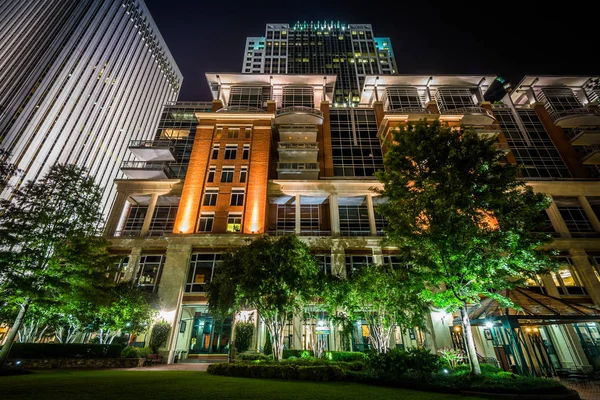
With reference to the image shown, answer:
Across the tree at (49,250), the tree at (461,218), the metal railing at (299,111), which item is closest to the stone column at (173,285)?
the tree at (49,250)

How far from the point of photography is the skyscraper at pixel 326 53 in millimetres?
77188

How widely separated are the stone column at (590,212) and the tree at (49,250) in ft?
161

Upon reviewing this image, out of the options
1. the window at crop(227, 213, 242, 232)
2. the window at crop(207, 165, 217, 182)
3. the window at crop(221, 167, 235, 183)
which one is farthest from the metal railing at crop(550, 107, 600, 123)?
the window at crop(207, 165, 217, 182)

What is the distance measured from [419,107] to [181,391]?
4459cm

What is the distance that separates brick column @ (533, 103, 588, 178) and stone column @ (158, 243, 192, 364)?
50950mm

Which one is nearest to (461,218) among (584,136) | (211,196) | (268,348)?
(268,348)

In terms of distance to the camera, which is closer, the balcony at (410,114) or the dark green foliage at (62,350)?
the dark green foliage at (62,350)

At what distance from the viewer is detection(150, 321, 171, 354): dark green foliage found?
22.9m

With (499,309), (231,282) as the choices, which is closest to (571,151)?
(499,309)

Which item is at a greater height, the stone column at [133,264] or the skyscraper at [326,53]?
the skyscraper at [326,53]

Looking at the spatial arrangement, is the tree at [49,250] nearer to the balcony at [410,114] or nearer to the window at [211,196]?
the window at [211,196]

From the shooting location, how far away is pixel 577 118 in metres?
40.2

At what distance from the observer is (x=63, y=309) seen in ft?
54.4

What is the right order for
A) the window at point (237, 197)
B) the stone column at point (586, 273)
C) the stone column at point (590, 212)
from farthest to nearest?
the window at point (237, 197), the stone column at point (590, 212), the stone column at point (586, 273)
